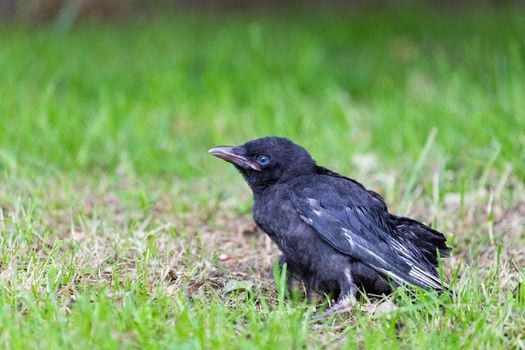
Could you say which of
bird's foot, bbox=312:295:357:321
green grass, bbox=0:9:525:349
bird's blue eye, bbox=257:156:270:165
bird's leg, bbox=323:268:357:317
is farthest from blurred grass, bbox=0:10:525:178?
bird's foot, bbox=312:295:357:321

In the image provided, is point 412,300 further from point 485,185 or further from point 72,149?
point 72,149

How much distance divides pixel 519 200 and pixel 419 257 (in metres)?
1.45

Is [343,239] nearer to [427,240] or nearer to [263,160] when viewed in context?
[427,240]

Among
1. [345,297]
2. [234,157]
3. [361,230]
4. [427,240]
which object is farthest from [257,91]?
[345,297]

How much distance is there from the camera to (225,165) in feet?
21.1

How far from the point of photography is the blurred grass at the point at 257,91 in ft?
20.3

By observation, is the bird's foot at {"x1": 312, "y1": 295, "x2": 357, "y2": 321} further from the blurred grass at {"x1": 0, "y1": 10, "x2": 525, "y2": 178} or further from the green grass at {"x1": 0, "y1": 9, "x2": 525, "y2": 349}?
the blurred grass at {"x1": 0, "y1": 10, "x2": 525, "y2": 178}

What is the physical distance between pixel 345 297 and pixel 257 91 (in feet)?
13.0

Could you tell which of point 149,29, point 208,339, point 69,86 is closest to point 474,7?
point 149,29

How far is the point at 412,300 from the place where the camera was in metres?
3.73

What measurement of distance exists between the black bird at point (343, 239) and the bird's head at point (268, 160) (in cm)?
6

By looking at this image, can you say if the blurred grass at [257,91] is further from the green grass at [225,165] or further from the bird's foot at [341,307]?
the bird's foot at [341,307]

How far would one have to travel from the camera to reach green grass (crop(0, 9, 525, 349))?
137 inches

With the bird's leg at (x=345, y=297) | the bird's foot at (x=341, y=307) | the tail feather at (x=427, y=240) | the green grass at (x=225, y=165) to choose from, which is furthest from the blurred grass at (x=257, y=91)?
the bird's foot at (x=341, y=307)
